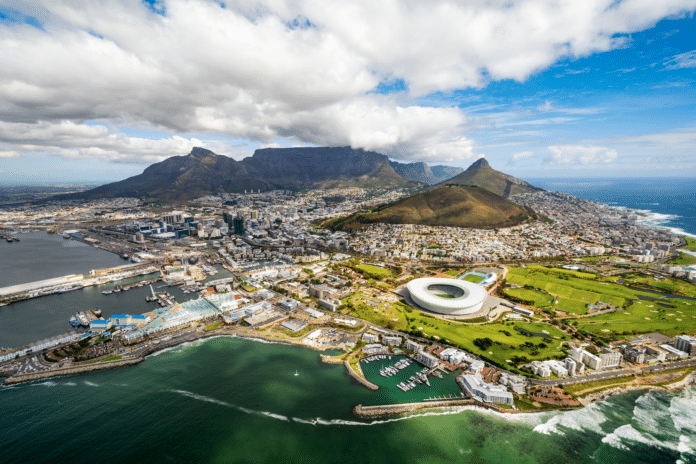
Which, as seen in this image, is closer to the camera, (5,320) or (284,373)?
(284,373)

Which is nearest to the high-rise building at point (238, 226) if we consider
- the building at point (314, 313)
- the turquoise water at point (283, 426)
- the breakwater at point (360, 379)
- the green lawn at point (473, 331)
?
the building at point (314, 313)

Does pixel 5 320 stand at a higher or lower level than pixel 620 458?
higher

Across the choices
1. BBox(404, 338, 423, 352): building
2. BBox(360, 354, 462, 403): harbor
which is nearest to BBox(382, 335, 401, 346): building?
BBox(404, 338, 423, 352): building

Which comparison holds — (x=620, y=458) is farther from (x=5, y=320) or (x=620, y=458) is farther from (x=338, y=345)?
(x=5, y=320)

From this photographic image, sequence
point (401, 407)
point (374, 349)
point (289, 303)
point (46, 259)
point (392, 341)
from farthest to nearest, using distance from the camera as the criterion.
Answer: point (46, 259) → point (289, 303) → point (392, 341) → point (374, 349) → point (401, 407)

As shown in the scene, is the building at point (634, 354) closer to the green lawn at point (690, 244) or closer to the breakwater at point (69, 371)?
the breakwater at point (69, 371)

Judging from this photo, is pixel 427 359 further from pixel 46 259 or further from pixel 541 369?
pixel 46 259

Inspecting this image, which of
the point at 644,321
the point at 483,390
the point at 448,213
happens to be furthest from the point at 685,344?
the point at 448,213

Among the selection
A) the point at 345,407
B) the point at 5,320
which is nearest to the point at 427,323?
the point at 345,407
